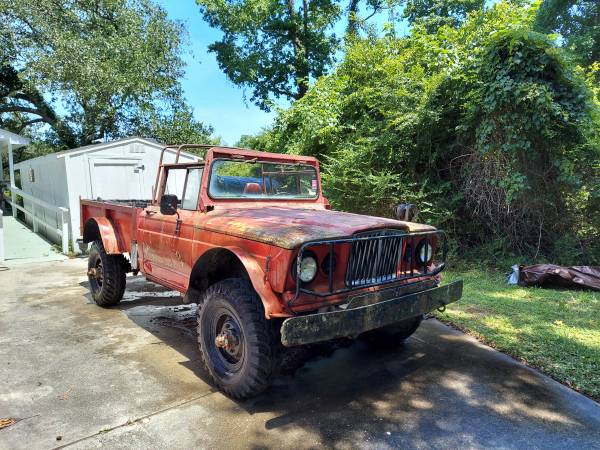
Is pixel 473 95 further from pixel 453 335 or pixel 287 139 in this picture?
pixel 287 139

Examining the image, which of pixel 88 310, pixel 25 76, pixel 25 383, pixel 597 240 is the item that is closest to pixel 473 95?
pixel 597 240

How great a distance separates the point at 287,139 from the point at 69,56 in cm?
940

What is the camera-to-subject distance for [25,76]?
51.1 feet

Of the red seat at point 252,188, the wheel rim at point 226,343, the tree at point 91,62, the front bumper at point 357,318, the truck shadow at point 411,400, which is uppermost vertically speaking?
the tree at point 91,62

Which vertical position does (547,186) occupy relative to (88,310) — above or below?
above

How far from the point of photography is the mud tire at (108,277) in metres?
5.29

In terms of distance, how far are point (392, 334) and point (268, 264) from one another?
182 cm

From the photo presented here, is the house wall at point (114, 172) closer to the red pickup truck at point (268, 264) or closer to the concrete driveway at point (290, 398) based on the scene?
the concrete driveway at point (290, 398)

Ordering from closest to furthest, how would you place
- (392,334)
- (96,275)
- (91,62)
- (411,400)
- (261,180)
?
1. (411,400)
2. (392,334)
3. (261,180)
4. (96,275)
5. (91,62)

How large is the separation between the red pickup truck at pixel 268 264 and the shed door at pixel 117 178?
6.50 m

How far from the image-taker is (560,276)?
6.02m

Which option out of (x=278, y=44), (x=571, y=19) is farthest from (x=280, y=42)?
(x=571, y=19)

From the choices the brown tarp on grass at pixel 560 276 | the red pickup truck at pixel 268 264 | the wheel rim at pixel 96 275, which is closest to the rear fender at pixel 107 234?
the wheel rim at pixel 96 275

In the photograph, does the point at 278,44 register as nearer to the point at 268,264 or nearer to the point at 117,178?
the point at 117,178
